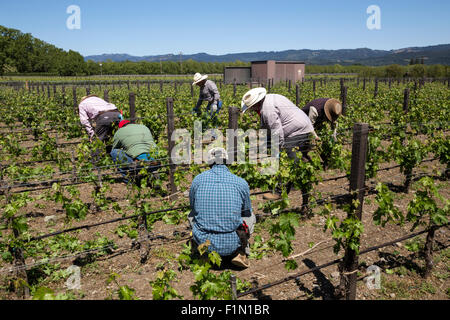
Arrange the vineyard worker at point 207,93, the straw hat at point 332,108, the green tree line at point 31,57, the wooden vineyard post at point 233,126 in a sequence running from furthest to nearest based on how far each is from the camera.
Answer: the green tree line at point 31,57, the vineyard worker at point 207,93, the straw hat at point 332,108, the wooden vineyard post at point 233,126

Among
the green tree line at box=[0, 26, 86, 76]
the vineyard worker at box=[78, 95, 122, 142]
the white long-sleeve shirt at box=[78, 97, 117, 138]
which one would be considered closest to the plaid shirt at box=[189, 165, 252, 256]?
the vineyard worker at box=[78, 95, 122, 142]

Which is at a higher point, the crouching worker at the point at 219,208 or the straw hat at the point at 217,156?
the straw hat at the point at 217,156

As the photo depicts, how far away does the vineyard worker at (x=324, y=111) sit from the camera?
586 centimetres

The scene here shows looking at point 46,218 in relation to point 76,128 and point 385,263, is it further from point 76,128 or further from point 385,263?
point 385,263

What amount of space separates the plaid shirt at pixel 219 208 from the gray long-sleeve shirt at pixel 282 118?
5.32 ft

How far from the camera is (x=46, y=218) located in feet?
16.0

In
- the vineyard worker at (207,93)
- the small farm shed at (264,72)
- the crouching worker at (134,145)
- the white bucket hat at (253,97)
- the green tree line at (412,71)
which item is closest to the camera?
the white bucket hat at (253,97)

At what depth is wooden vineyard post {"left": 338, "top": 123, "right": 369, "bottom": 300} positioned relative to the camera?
8.83 ft

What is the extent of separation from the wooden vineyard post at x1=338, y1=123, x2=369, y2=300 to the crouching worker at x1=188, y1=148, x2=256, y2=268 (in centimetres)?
96

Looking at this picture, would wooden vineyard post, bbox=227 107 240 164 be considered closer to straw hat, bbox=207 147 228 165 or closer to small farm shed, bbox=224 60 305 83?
straw hat, bbox=207 147 228 165

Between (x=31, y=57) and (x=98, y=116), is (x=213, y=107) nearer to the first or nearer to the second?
(x=98, y=116)

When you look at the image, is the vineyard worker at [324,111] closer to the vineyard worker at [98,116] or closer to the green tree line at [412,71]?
the vineyard worker at [98,116]

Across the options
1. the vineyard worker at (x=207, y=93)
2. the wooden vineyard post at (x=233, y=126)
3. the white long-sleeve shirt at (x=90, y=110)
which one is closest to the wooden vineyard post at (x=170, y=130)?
the wooden vineyard post at (x=233, y=126)

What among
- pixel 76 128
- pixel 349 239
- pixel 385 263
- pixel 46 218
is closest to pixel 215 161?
pixel 349 239
